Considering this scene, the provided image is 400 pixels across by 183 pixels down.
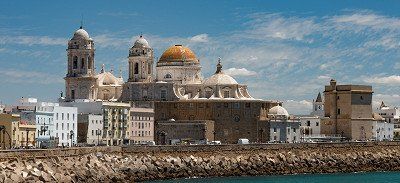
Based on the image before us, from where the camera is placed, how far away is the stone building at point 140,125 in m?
121

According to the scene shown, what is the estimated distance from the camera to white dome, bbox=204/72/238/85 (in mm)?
125825

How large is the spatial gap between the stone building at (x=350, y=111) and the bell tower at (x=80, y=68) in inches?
1304

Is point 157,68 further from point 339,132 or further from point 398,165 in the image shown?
point 398,165

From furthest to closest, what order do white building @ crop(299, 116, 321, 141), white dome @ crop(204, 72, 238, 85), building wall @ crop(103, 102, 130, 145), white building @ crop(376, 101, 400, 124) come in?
white building @ crop(376, 101, 400, 124)
white building @ crop(299, 116, 321, 141)
white dome @ crop(204, 72, 238, 85)
building wall @ crop(103, 102, 130, 145)

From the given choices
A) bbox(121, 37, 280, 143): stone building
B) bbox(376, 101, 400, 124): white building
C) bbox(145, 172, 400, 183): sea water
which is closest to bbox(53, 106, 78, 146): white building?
bbox(121, 37, 280, 143): stone building

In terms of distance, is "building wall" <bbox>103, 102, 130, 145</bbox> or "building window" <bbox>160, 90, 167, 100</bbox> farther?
"building window" <bbox>160, 90, 167, 100</bbox>

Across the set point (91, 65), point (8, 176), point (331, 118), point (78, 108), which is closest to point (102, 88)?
point (91, 65)

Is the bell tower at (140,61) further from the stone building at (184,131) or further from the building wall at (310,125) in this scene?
the building wall at (310,125)

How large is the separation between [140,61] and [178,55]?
17.9 ft

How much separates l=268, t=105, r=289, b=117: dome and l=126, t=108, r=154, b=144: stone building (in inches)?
611

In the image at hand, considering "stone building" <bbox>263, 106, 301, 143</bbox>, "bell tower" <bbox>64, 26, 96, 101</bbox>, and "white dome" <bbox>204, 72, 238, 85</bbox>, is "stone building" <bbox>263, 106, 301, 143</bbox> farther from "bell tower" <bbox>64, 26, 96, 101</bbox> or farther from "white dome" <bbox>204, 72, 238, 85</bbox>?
"bell tower" <bbox>64, 26, 96, 101</bbox>

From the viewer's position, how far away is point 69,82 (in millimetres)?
131750

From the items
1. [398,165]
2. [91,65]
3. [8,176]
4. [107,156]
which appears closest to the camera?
[8,176]

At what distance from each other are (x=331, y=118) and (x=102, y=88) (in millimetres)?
32530
